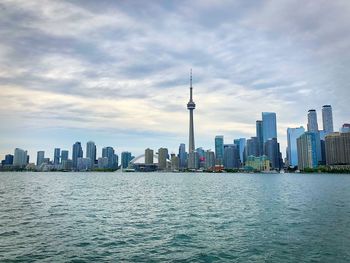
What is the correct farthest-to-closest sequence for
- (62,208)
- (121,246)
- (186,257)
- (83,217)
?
1. (62,208)
2. (83,217)
3. (121,246)
4. (186,257)

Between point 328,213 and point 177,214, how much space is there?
23.9 metres

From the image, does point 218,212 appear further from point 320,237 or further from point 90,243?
point 90,243

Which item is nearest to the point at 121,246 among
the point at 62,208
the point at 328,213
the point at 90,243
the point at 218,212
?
the point at 90,243

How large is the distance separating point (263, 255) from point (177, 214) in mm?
24424

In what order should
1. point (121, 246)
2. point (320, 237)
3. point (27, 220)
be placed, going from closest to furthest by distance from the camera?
point (121, 246) → point (320, 237) → point (27, 220)

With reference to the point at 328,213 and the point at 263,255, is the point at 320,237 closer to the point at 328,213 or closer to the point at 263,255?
the point at 263,255

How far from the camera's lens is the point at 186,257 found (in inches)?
1110

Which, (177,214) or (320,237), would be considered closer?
(320,237)

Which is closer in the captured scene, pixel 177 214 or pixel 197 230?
pixel 197 230


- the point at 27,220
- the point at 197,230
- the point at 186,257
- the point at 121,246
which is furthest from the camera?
the point at 27,220

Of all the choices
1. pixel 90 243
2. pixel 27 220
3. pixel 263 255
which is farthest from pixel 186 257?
pixel 27 220

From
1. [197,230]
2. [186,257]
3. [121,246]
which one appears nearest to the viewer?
[186,257]

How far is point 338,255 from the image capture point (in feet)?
93.6

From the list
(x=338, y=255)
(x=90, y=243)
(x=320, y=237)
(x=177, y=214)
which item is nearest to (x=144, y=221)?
(x=177, y=214)
